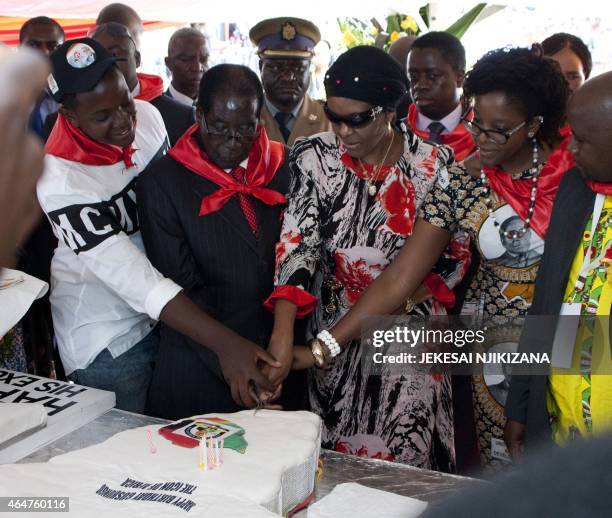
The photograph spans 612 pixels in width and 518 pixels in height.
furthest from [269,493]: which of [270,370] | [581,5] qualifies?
[581,5]

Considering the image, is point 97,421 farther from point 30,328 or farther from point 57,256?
point 30,328

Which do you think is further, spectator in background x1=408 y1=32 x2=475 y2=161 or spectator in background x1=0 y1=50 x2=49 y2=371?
spectator in background x1=408 y1=32 x2=475 y2=161

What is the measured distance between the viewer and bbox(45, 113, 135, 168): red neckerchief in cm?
230

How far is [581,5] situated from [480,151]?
408cm

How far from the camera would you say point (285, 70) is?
3.74m

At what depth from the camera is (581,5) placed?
5.66m

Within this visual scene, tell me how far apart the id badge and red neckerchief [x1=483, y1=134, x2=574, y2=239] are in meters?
0.31

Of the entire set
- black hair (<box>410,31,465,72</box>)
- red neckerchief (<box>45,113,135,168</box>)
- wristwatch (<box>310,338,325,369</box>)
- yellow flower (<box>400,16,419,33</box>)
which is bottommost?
wristwatch (<box>310,338,325,369</box>)

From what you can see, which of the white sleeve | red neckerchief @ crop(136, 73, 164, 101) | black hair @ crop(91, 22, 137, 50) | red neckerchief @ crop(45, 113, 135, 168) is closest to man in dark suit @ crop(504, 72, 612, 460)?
the white sleeve

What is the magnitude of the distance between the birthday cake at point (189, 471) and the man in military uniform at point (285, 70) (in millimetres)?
2244

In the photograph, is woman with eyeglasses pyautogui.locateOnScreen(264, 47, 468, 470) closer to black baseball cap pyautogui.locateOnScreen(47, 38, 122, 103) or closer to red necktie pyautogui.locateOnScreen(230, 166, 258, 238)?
red necktie pyautogui.locateOnScreen(230, 166, 258, 238)

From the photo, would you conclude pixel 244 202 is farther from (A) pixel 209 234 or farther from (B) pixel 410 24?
(B) pixel 410 24

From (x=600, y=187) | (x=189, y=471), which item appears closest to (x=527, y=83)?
(x=600, y=187)

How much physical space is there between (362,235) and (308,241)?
0.17 m
